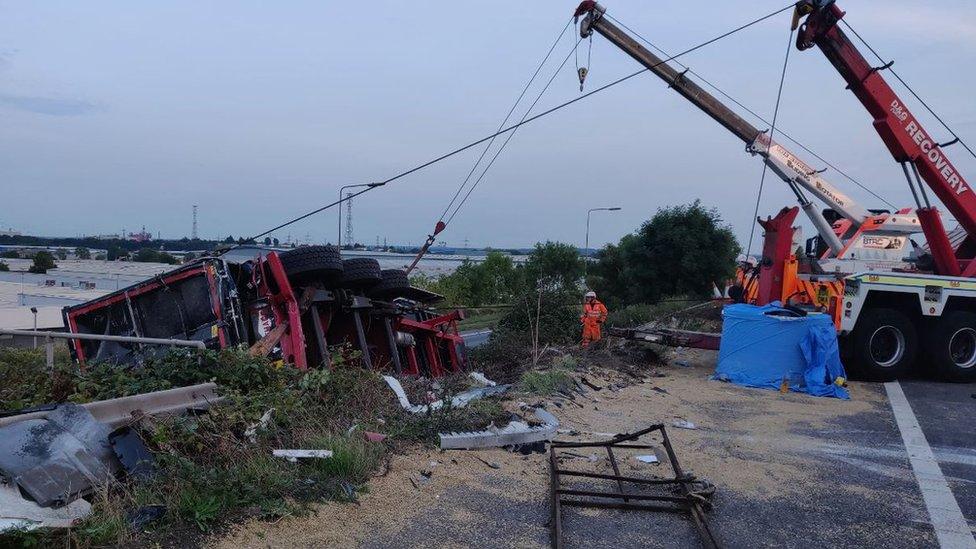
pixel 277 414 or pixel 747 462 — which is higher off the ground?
pixel 277 414

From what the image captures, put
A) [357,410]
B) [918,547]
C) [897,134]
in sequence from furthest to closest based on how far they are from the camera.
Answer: [897,134] < [357,410] < [918,547]

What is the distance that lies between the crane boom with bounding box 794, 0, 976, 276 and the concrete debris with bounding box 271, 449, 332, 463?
10.9 metres

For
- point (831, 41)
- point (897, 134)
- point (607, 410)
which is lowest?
point (607, 410)

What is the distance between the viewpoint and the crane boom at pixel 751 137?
12.5 metres

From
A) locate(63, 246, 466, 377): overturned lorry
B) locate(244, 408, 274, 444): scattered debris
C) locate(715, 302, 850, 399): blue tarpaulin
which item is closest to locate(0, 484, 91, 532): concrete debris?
locate(244, 408, 274, 444): scattered debris

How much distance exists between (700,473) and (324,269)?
4955 mm

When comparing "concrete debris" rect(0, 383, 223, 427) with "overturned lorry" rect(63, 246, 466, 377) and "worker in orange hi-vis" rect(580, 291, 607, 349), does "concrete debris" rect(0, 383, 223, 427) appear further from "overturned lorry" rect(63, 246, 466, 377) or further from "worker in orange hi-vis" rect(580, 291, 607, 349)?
"worker in orange hi-vis" rect(580, 291, 607, 349)

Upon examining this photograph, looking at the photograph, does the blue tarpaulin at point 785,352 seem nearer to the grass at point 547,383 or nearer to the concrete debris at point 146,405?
the grass at point 547,383

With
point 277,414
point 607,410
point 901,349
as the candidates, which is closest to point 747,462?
point 607,410

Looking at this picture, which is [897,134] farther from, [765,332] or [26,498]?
[26,498]

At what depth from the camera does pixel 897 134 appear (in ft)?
41.3

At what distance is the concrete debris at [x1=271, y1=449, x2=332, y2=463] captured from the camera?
17.4 feet

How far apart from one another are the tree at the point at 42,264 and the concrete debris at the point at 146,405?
5296 centimetres

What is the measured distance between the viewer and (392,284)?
12.1 m
